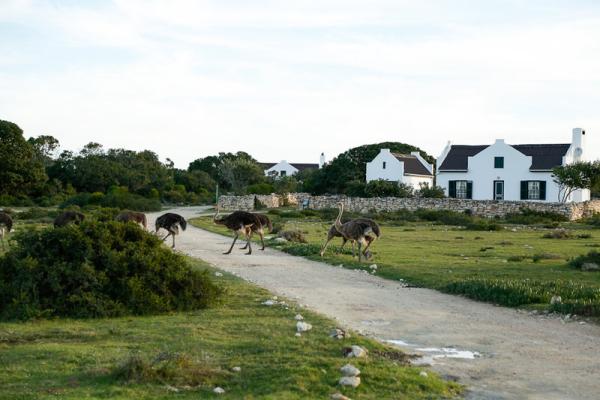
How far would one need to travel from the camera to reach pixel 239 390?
8.62m

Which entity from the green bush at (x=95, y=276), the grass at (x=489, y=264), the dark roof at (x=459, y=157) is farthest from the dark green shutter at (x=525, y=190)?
the green bush at (x=95, y=276)

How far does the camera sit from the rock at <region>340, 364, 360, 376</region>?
360 inches

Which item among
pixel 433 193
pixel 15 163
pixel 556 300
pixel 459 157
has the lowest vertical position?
pixel 556 300

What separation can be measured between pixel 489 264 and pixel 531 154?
47.3 metres

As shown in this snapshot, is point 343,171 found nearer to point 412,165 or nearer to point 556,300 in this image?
point 412,165

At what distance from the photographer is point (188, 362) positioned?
30.2ft

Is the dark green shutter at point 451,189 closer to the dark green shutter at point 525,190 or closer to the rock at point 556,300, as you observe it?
the dark green shutter at point 525,190

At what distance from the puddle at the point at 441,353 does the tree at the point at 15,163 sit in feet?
208

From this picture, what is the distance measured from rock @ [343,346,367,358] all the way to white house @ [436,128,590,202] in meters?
59.2

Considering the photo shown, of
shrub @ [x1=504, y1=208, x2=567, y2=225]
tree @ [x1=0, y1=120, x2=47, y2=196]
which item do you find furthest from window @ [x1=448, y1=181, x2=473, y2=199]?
tree @ [x1=0, y1=120, x2=47, y2=196]

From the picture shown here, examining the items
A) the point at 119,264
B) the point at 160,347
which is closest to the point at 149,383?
the point at 160,347

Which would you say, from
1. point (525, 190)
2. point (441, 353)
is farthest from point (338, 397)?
point (525, 190)

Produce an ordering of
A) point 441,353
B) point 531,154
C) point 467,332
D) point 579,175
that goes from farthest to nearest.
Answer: point 531,154
point 579,175
point 467,332
point 441,353

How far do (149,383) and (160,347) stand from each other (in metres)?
1.99
